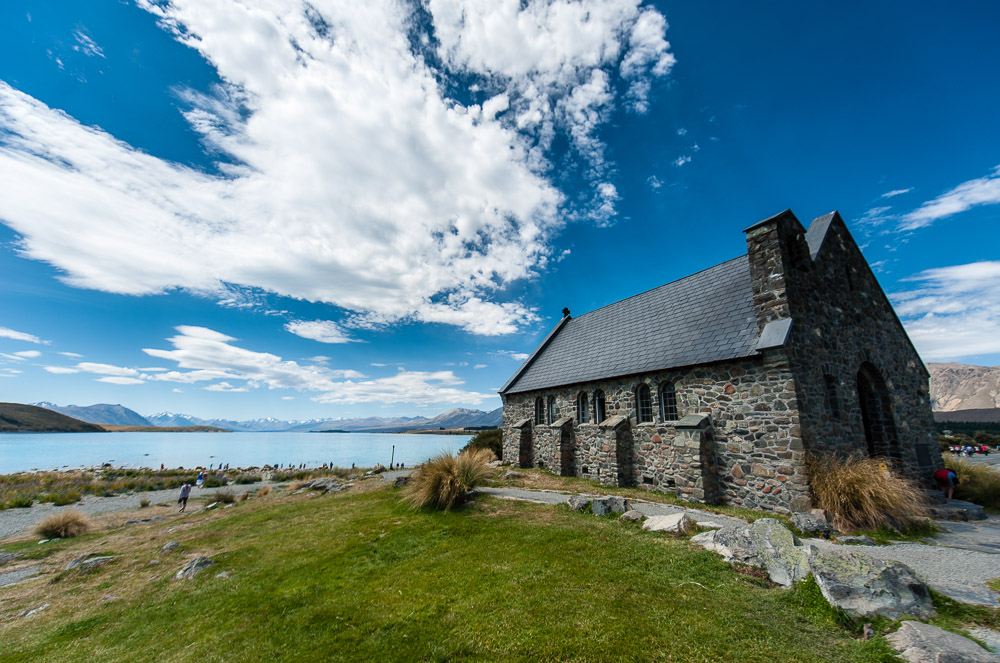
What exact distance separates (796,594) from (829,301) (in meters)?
11.8

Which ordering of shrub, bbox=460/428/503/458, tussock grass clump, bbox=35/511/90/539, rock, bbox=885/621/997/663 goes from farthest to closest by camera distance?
1. shrub, bbox=460/428/503/458
2. tussock grass clump, bbox=35/511/90/539
3. rock, bbox=885/621/997/663

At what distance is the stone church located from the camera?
11320 mm

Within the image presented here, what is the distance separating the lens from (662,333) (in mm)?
16688

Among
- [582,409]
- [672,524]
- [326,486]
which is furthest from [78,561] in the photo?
[582,409]

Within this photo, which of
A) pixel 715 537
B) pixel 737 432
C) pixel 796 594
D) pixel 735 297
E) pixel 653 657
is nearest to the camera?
pixel 653 657

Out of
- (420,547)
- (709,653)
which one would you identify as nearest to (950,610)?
(709,653)

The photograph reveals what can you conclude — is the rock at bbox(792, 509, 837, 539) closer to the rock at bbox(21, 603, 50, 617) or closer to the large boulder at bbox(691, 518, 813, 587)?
the large boulder at bbox(691, 518, 813, 587)

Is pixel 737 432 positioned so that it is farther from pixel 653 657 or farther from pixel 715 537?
pixel 653 657

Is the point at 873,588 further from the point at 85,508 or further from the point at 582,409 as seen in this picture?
the point at 85,508

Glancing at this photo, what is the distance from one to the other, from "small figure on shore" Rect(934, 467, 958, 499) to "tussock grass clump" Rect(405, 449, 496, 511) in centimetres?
1556

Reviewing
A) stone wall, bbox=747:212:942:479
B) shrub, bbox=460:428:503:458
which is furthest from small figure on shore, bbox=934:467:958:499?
shrub, bbox=460:428:503:458

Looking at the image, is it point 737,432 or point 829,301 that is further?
point 829,301

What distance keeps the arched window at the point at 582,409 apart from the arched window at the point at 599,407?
2.65 feet

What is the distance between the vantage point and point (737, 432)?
39.5 feet
